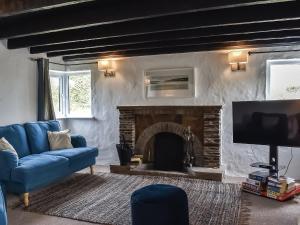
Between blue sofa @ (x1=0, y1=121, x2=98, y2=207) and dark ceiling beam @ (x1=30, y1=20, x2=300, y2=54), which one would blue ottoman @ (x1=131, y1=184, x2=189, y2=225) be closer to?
blue sofa @ (x1=0, y1=121, x2=98, y2=207)

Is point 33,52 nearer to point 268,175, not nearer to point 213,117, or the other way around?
point 213,117

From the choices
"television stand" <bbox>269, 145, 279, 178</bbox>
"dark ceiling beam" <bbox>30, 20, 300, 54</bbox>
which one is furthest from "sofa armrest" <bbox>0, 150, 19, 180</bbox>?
"television stand" <bbox>269, 145, 279, 178</bbox>

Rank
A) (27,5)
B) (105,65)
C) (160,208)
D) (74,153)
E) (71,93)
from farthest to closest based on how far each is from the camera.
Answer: (71,93) < (105,65) < (74,153) < (27,5) < (160,208)

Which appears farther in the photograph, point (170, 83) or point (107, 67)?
point (107, 67)

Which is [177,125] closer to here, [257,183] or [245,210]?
[257,183]

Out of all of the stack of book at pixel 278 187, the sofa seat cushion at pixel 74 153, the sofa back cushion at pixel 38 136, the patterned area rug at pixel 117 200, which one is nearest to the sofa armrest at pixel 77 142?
the sofa seat cushion at pixel 74 153

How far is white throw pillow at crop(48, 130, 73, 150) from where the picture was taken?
4598 millimetres

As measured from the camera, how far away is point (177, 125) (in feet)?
16.4

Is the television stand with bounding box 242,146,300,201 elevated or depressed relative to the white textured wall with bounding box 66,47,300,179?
depressed

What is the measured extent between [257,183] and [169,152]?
5.63ft

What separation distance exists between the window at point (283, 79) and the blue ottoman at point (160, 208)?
2.95 meters

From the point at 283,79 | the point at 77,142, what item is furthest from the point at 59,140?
the point at 283,79

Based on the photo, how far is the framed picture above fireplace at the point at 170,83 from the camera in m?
4.98

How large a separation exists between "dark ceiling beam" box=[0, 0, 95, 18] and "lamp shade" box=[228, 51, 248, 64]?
2.91 metres
